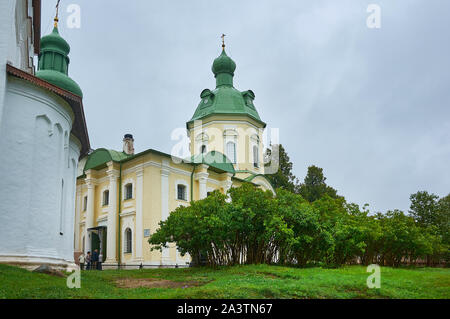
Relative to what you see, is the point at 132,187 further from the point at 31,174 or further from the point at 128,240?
the point at 31,174

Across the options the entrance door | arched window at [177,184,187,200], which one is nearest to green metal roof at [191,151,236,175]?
arched window at [177,184,187,200]

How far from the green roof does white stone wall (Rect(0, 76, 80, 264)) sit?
2219 cm

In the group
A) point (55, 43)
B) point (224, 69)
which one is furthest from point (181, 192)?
point (224, 69)

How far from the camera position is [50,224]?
14547 millimetres

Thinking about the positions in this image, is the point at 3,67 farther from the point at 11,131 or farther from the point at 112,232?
the point at 112,232

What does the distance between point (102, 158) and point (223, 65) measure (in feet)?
53.8

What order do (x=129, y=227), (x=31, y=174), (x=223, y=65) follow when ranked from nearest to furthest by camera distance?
(x=31, y=174), (x=129, y=227), (x=223, y=65)

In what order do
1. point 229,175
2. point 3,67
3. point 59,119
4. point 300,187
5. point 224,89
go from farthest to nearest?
point 300,187 → point 224,89 → point 229,175 → point 59,119 → point 3,67

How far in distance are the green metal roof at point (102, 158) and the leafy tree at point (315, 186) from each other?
2103cm

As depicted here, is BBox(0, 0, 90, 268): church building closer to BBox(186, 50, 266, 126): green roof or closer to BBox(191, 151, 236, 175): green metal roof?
BBox(191, 151, 236, 175): green metal roof

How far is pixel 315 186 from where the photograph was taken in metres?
44.7

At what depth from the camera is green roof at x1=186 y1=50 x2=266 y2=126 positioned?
3719 cm
